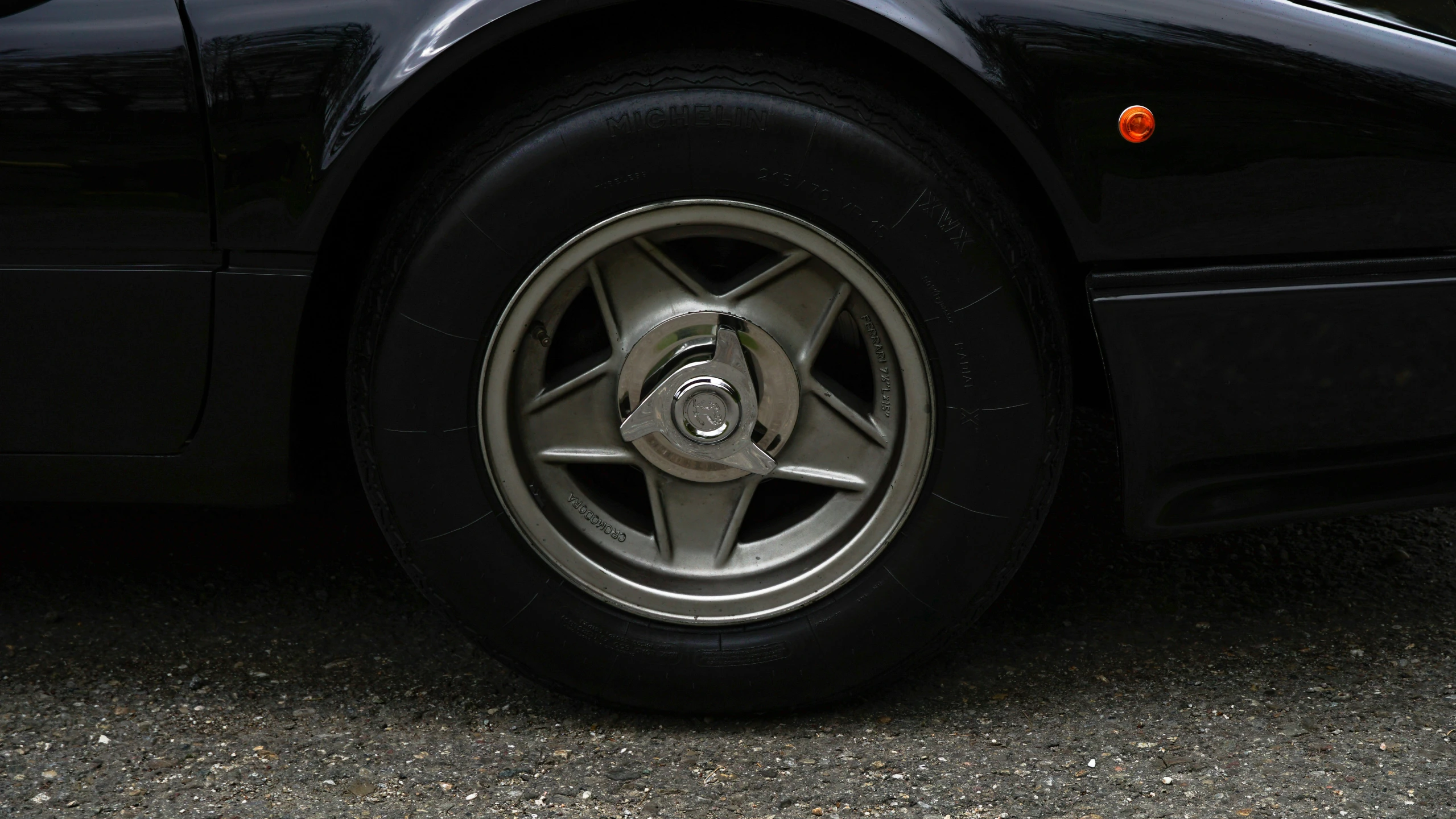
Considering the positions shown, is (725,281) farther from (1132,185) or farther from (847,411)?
(1132,185)

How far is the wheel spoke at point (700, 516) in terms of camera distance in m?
1.86

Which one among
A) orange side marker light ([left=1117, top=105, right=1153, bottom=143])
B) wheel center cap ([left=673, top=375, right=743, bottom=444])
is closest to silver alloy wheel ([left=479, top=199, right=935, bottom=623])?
wheel center cap ([left=673, top=375, right=743, bottom=444])

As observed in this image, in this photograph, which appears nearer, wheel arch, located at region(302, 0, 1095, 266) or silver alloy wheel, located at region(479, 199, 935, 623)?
wheel arch, located at region(302, 0, 1095, 266)

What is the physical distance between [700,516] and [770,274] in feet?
1.27

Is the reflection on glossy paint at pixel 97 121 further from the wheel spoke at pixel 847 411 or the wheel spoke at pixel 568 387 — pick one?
the wheel spoke at pixel 847 411

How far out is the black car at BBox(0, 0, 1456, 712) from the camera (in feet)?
5.29

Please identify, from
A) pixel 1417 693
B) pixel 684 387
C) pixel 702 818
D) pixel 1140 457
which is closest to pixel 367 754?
pixel 702 818

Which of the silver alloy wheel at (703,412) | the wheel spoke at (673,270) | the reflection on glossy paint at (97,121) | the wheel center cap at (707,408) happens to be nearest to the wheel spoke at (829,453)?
the silver alloy wheel at (703,412)

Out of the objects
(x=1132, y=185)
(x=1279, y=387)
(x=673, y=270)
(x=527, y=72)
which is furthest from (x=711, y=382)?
(x=1279, y=387)

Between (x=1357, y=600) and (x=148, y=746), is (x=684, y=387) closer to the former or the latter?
(x=148, y=746)

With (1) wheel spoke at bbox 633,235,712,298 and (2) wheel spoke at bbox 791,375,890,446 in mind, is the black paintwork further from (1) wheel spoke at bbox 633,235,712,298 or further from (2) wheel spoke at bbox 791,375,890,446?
(1) wheel spoke at bbox 633,235,712,298

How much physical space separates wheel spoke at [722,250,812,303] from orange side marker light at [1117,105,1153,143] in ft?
1.47

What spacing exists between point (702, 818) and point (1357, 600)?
4.24 ft

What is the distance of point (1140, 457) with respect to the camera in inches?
68.3
